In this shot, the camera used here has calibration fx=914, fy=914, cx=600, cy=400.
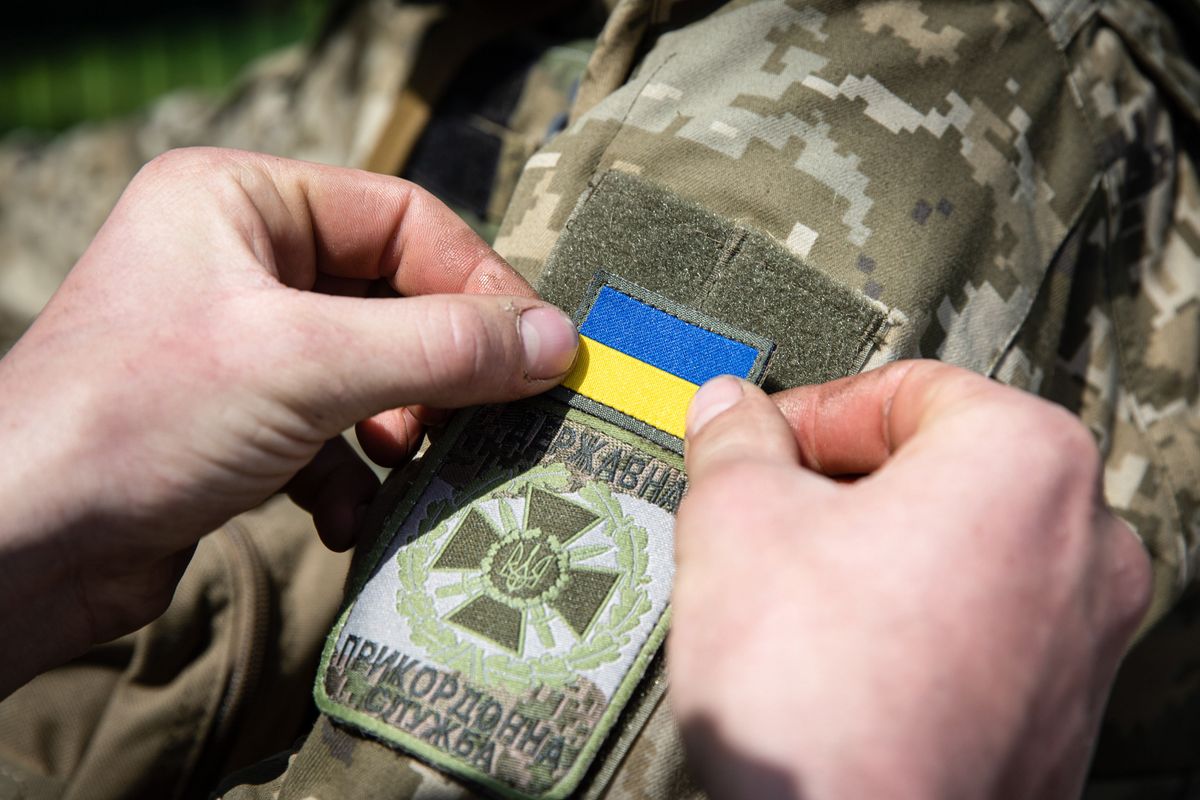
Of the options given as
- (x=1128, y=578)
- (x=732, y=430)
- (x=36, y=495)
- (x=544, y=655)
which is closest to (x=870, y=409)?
(x=732, y=430)

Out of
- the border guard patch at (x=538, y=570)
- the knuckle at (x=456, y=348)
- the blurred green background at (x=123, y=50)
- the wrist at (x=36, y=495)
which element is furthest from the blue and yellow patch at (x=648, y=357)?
the blurred green background at (x=123, y=50)

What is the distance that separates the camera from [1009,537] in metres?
0.75

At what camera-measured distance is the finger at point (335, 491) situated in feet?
3.73

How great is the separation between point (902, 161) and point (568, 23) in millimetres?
929

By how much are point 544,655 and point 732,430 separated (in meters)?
0.29

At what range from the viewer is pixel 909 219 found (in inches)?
41.9

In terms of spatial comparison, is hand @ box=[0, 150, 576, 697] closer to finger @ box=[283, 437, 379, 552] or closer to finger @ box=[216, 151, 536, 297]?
finger @ box=[216, 151, 536, 297]

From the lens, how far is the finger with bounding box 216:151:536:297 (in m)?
1.07

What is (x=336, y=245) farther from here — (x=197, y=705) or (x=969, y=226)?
(x=969, y=226)

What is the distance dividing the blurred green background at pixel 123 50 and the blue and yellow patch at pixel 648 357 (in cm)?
319

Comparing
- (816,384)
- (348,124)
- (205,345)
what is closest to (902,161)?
(816,384)

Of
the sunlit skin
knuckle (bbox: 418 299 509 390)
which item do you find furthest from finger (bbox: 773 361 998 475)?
knuckle (bbox: 418 299 509 390)

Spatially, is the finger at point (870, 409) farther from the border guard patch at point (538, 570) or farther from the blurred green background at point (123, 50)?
the blurred green background at point (123, 50)

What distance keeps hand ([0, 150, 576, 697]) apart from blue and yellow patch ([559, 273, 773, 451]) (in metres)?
0.04
